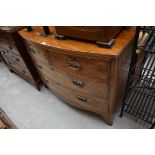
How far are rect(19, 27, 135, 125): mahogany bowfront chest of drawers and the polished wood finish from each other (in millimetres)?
44

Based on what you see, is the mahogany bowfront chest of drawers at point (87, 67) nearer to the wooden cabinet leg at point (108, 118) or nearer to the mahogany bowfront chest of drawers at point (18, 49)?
the wooden cabinet leg at point (108, 118)

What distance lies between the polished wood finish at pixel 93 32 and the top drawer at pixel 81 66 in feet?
0.42

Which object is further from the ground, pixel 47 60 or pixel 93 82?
pixel 47 60

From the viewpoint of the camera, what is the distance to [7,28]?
1.38m

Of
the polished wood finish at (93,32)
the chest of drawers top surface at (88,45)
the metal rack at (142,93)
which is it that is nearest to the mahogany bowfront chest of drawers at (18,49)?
the chest of drawers top surface at (88,45)

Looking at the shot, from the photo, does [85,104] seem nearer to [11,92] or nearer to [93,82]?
[93,82]

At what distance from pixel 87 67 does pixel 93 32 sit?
0.72 ft

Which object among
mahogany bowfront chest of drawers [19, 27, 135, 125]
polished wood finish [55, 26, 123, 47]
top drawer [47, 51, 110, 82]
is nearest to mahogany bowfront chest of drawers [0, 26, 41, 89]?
mahogany bowfront chest of drawers [19, 27, 135, 125]

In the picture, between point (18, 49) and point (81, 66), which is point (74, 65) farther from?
point (18, 49)

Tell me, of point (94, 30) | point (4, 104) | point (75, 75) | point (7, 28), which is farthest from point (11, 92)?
point (94, 30)

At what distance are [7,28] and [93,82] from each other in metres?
0.91

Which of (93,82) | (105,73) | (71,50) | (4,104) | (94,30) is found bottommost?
(4,104)

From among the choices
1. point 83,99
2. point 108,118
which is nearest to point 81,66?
point 83,99

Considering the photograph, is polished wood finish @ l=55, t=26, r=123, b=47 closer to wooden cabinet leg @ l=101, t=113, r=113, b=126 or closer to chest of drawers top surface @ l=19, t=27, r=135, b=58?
chest of drawers top surface @ l=19, t=27, r=135, b=58
